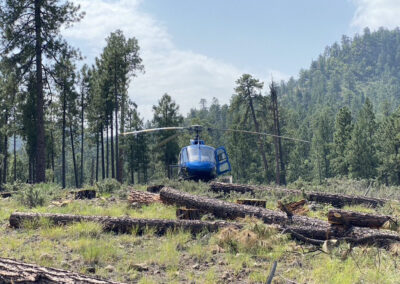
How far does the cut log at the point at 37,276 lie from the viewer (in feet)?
12.5

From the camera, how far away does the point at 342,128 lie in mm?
49406

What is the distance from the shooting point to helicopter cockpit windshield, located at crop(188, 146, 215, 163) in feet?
49.4

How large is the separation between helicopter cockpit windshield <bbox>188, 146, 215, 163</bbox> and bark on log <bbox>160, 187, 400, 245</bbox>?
211 inches

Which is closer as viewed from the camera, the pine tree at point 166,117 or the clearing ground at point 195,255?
the clearing ground at point 195,255

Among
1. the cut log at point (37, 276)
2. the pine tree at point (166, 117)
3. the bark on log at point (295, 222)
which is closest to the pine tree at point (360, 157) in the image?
the pine tree at point (166, 117)

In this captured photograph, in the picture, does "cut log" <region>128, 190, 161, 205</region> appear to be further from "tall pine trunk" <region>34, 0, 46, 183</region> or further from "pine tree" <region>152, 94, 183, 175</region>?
"pine tree" <region>152, 94, 183, 175</region>

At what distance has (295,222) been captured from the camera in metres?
7.05

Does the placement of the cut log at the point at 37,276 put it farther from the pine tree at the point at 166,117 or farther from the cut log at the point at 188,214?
the pine tree at the point at 166,117

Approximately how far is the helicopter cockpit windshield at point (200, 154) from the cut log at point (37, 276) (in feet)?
36.3

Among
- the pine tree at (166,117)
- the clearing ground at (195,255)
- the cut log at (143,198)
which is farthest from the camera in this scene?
the pine tree at (166,117)

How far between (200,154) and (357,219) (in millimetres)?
9342

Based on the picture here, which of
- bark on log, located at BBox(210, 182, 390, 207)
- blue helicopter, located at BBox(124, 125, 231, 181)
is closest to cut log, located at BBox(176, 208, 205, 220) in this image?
bark on log, located at BBox(210, 182, 390, 207)

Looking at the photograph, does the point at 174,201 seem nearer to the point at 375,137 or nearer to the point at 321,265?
the point at 321,265

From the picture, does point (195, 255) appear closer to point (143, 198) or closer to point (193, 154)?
point (143, 198)
